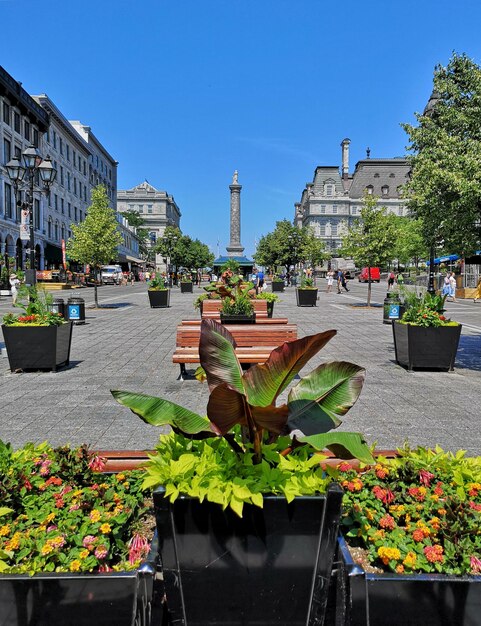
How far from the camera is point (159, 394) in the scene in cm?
678

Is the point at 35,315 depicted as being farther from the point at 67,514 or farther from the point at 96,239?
the point at 96,239

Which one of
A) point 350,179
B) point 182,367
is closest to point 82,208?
point 182,367

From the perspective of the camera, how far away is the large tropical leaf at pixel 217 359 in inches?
83.0

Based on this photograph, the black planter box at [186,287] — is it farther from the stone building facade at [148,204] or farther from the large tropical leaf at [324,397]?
the stone building facade at [148,204]

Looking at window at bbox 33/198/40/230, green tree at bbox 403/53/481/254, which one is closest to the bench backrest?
green tree at bbox 403/53/481/254

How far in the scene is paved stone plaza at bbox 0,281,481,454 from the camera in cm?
502

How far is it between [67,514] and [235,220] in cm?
7643

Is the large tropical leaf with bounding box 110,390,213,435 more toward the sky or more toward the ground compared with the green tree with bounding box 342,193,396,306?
more toward the ground

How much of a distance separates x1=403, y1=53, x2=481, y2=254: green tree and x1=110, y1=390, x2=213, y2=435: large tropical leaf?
6.11 metres

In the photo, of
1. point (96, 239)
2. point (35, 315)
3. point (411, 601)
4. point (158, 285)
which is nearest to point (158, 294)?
point (158, 285)

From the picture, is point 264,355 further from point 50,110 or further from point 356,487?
point 50,110

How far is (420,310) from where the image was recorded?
→ 337 inches

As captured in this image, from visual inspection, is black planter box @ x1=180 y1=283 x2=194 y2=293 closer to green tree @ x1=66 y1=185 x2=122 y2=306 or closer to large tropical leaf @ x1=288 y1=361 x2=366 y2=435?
green tree @ x1=66 y1=185 x2=122 y2=306

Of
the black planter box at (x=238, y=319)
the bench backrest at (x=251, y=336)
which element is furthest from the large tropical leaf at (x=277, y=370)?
the black planter box at (x=238, y=319)
